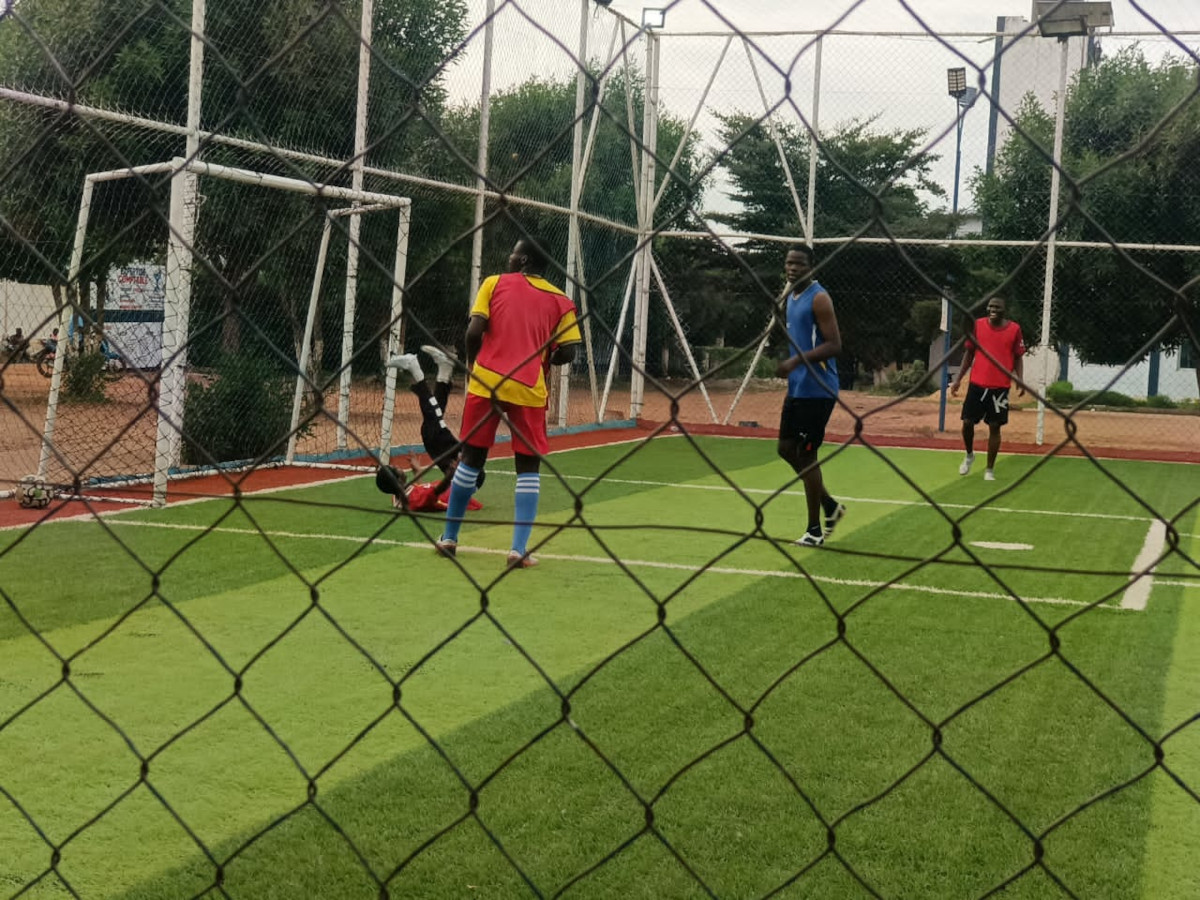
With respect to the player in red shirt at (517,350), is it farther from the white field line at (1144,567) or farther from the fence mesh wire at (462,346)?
the white field line at (1144,567)

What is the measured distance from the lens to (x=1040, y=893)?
2.98 m

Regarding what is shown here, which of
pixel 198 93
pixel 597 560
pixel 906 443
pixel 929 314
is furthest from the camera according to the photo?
pixel 929 314

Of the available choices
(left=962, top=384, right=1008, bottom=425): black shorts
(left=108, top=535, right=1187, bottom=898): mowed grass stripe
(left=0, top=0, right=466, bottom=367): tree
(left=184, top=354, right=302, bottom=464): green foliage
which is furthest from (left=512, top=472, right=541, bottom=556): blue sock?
(left=962, top=384, right=1008, bottom=425): black shorts

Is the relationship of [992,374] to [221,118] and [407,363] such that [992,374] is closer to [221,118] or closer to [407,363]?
[407,363]

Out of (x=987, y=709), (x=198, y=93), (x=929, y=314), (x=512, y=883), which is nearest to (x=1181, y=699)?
(x=987, y=709)

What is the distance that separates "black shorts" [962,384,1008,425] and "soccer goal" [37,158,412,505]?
5.45 meters

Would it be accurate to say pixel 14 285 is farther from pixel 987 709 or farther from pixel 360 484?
pixel 987 709

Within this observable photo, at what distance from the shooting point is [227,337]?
34.7 feet

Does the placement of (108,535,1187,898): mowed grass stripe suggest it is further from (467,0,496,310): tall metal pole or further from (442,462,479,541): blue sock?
(467,0,496,310): tall metal pole

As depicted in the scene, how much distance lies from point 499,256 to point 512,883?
11712 millimetres

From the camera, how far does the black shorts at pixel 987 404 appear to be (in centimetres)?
1208

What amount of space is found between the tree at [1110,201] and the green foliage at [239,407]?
466 inches

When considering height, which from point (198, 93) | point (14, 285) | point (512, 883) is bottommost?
point (512, 883)

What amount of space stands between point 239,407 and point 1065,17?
9.53 metres
